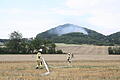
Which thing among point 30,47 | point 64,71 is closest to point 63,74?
point 64,71

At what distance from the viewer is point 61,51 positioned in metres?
91.9

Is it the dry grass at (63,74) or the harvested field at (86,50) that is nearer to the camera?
the dry grass at (63,74)

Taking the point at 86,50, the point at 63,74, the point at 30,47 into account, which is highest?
the point at 30,47

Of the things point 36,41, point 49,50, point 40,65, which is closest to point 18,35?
point 36,41

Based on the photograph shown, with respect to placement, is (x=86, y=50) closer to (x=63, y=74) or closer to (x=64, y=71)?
(x=64, y=71)

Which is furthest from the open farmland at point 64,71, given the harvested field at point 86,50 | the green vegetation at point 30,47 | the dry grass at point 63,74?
the green vegetation at point 30,47

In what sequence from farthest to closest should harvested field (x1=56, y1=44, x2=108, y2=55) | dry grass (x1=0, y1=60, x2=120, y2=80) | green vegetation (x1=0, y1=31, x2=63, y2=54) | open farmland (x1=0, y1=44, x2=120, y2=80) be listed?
green vegetation (x1=0, y1=31, x2=63, y2=54)
harvested field (x1=56, y1=44, x2=108, y2=55)
open farmland (x1=0, y1=44, x2=120, y2=80)
dry grass (x1=0, y1=60, x2=120, y2=80)

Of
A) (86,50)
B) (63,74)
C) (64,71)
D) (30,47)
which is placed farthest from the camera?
(30,47)

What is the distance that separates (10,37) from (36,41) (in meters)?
23.7

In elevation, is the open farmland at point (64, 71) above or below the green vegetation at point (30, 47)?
below

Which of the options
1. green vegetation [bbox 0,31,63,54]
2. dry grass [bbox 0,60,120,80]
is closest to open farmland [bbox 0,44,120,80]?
dry grass [bbox 0,60,120,80]

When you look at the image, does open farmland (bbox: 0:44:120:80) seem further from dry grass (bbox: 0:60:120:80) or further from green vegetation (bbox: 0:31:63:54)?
green vegetation (bbox: 0:31:63:54)

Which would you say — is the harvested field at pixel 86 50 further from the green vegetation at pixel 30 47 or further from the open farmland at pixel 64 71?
the open farmland at pixel 64 71

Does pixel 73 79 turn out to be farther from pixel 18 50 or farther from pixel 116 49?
pixel 18 50
